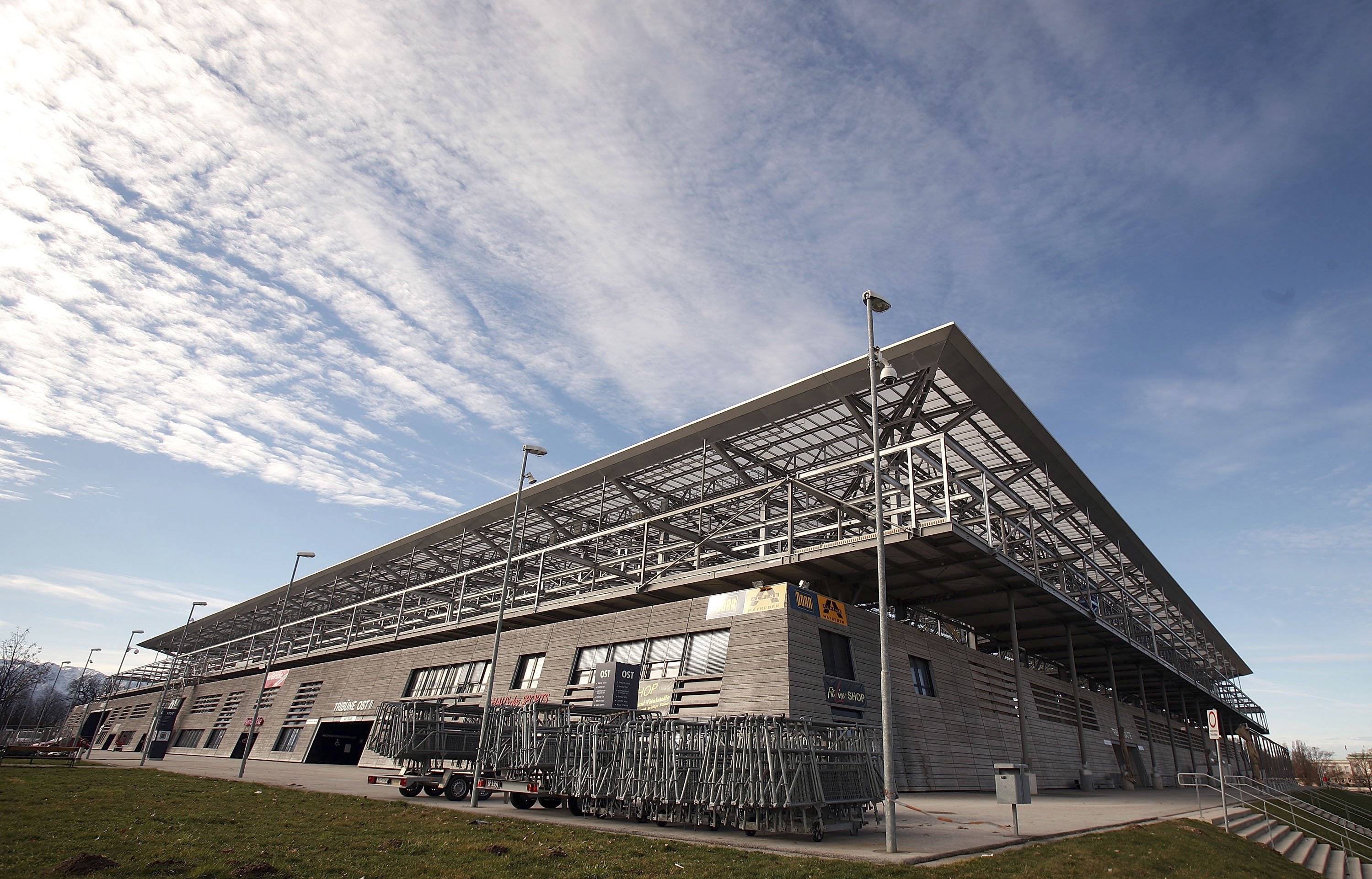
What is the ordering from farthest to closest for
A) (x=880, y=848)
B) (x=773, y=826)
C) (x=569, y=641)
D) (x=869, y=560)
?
1. (x=569, y=641)
2. (x=869, y=560)
3. (x=773, y=826)
4. (x=880, y=848)

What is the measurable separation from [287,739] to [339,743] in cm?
428

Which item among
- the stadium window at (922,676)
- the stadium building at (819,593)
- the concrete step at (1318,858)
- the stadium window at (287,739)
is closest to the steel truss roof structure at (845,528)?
the stadium building at (819,593)

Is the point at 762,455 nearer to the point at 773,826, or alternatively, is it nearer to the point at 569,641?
the point at 569,641

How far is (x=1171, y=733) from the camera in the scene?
54062 millimetres

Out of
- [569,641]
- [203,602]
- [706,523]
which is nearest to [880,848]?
[569,641]

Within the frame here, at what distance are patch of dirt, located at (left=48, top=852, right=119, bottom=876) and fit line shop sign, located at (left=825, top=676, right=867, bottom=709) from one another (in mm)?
16725

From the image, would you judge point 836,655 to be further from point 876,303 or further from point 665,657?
point 876,303

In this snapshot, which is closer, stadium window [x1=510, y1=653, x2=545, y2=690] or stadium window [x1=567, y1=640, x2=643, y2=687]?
stadium window [x1=567, y1=640, x2=643, y2=687]

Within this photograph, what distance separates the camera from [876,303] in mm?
13703

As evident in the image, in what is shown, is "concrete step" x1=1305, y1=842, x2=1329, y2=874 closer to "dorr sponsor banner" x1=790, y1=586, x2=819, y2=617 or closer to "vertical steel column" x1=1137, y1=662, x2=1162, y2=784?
"dorr sponsor banner" x1=790, y1=586, x2=819, y2=617

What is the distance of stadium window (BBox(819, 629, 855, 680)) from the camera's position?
69.7 feet

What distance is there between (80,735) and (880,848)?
337 feet

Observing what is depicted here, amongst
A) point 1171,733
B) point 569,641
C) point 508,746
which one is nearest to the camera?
point 508,746

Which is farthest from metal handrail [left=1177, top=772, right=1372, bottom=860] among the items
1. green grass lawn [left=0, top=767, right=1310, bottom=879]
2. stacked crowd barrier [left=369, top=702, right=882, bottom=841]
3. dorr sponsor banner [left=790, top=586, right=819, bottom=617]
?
stacked crowd barrier [left=369, top=702, right=882, bottom=841]
